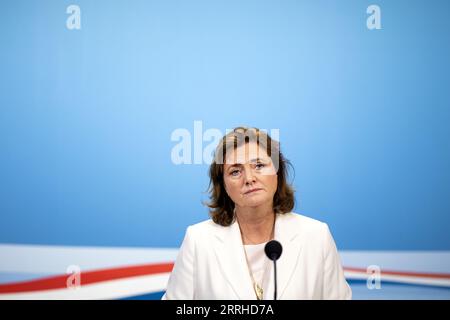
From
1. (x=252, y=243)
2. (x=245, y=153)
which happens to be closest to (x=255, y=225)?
(x=252, y=243)

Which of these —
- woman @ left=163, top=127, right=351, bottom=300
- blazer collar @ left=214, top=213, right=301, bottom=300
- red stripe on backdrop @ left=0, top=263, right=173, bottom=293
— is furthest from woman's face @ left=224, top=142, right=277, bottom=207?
red stripe on backdrop @ left=0, top=263, right=173, bottom=293

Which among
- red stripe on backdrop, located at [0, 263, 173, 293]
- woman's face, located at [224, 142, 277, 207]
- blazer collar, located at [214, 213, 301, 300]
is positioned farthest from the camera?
red stripe on backdrop, located at [0, 263, 173, 293]

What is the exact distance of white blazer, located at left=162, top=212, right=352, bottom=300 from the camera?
1.81m

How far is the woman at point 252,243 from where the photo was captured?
72.0 inches

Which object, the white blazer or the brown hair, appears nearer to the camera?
the white blazer

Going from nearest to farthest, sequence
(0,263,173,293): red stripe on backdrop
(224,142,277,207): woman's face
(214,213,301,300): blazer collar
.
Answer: (214,213,301,300): blazer collar < (224,142,277,207): woman's face < (0,263,173,293): red stripe on backdrop

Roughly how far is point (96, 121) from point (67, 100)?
17 centimetres

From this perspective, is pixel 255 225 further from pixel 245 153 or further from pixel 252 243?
pixel 245 153

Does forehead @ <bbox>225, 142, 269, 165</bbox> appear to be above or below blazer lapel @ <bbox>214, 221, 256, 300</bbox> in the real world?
above

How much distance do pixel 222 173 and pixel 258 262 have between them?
0.41 meters

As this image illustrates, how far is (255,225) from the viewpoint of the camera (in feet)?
A: 6.64

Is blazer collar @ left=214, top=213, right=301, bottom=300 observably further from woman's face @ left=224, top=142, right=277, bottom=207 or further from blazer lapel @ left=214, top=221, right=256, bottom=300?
woman's face @ left=224, top=142, right=277, bottom=207

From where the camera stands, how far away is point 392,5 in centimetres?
239
